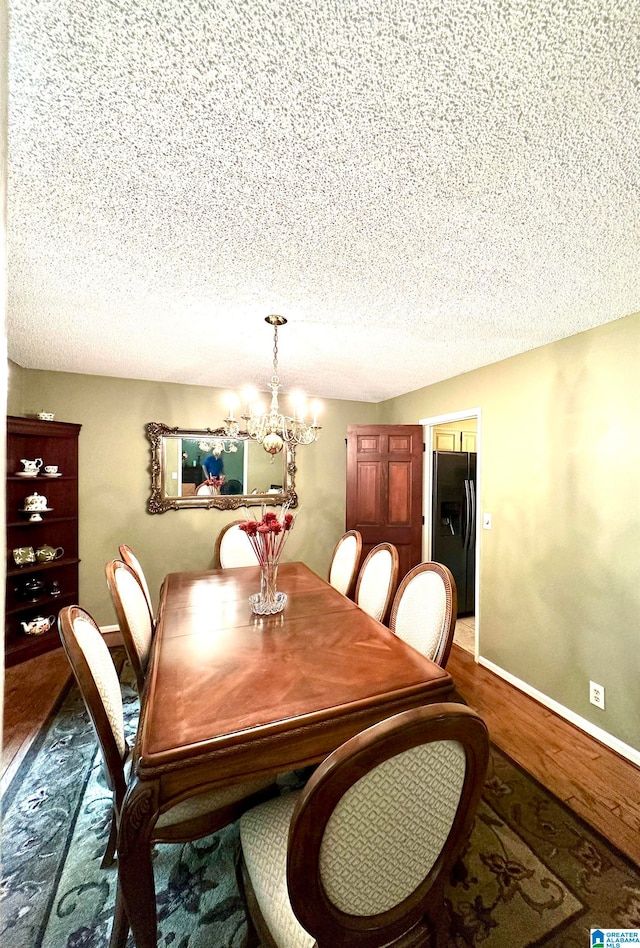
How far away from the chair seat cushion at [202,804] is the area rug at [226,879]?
358 mm

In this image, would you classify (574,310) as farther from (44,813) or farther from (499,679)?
(44,813)

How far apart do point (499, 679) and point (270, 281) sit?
10.0ft

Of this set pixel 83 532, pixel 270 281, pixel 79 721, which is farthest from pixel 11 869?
pixel 270 281

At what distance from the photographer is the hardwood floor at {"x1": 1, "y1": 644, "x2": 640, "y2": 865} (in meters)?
1.61

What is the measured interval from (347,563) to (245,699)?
1.58 meters

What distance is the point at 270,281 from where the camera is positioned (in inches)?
67.7

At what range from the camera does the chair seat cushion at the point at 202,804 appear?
3.84 feet

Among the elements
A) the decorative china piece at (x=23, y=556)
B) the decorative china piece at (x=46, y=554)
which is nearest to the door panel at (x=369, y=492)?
the decorative china piece at (x=46, y=554)

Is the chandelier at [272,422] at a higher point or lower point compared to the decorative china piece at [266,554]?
higher

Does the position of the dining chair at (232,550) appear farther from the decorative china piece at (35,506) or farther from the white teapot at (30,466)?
the white teapot at (30,466)

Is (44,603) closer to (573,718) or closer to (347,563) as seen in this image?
(347,563)

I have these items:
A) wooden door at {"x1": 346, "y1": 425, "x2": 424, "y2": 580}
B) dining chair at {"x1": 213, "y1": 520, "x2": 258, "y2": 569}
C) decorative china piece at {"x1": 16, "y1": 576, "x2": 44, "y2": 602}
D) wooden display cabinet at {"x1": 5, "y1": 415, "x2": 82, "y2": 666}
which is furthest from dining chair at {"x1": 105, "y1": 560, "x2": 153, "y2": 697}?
wooden door at {"x1": 346, "y1": 425, "x2": 424, "y2": 580}

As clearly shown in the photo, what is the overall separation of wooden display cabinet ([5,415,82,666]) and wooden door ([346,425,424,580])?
257cm

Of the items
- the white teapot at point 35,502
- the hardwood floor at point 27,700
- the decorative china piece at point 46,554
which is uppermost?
the white teapot at point 35,502
